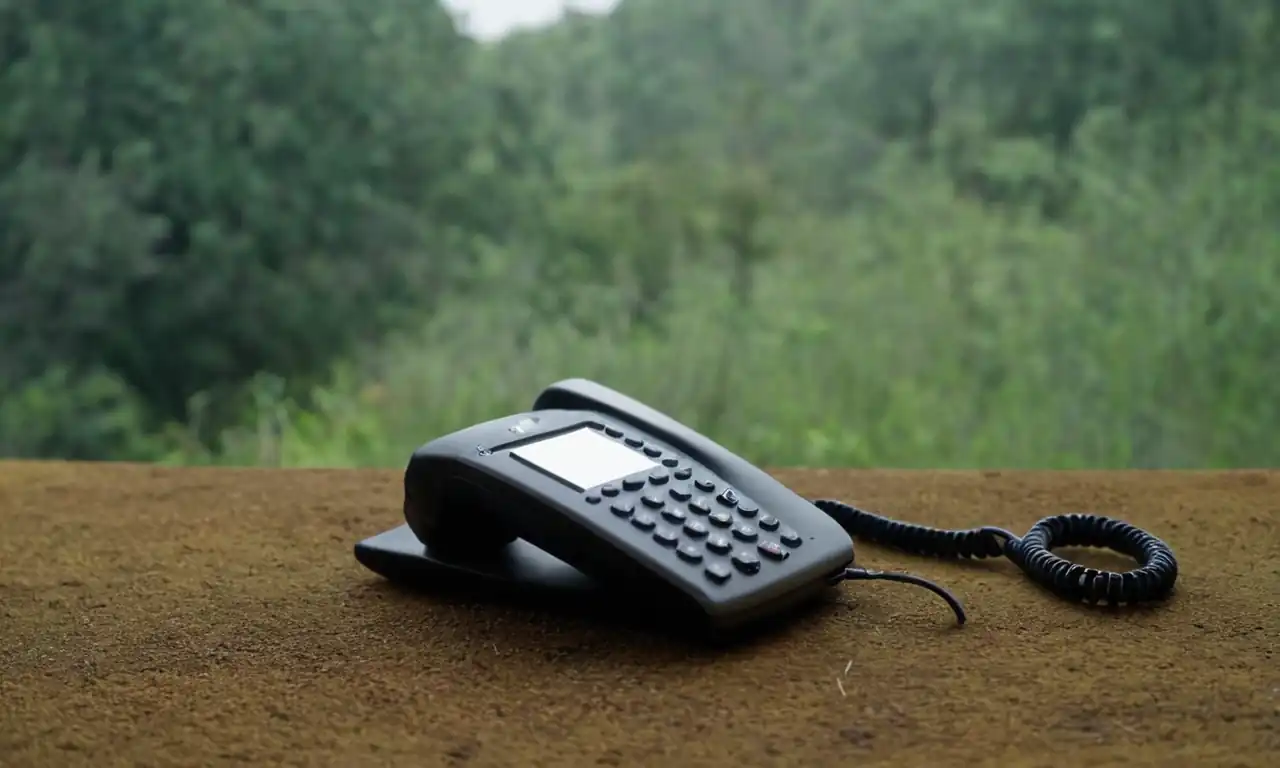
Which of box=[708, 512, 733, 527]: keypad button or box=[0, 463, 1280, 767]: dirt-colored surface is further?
box=[708, 512, 733, 527]: keypad button

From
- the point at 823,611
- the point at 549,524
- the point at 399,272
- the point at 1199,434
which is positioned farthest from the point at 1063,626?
the point at 399,272

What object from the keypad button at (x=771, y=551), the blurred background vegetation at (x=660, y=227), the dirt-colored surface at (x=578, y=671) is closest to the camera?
the dirt-colored surface at (x=578, y=671)

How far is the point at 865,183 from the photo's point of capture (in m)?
1.76

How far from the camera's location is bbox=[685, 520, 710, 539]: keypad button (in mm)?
594

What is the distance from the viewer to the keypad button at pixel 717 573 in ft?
1.86

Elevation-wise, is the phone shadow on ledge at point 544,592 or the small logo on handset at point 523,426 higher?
the small logo on handset at point 523,426

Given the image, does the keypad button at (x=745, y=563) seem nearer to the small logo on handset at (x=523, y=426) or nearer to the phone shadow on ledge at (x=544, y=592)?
the phone shadow on ledge at (x=544, y=592)

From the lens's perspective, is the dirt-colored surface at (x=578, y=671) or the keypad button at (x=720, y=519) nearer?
the dirt-colored surface at (x=578, y=671)

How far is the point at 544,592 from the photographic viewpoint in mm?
629

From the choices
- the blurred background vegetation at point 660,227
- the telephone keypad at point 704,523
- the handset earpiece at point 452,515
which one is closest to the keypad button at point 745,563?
the telephone keypad at point 704,523

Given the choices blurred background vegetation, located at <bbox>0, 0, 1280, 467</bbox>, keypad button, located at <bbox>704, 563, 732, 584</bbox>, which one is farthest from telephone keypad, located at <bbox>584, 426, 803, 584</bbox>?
blurred background vegetation, located at <bbox>0, 0, 1280, 467</bbox>

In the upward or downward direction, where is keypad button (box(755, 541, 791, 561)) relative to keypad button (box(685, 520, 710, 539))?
downward

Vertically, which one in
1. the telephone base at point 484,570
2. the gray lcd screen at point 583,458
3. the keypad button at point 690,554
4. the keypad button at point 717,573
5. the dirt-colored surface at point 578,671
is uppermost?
the gray lcd screen at point 583,458

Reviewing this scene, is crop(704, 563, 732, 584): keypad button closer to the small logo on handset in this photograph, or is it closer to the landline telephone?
the landline telephone
